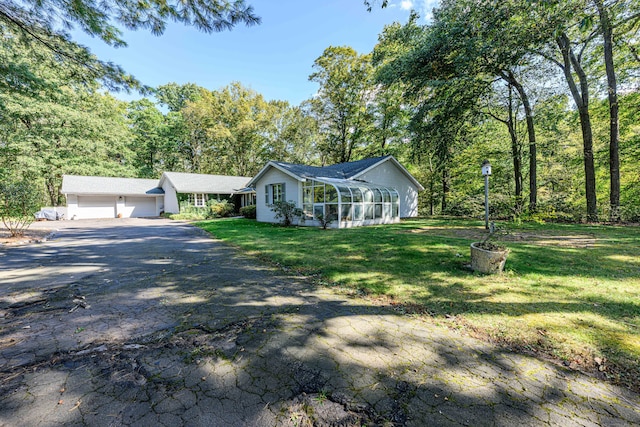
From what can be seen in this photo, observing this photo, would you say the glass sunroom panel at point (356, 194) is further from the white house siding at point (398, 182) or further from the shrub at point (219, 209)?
the shrub at point (219, 209)

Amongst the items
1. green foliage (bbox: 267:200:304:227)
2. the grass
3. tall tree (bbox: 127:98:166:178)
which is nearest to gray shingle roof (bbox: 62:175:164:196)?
tall tree (bbox: 127:98:166:178)

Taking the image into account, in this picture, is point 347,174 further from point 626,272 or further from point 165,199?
point 165,199

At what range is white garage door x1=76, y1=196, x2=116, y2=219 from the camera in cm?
2278

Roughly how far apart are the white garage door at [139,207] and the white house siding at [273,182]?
15.7 m

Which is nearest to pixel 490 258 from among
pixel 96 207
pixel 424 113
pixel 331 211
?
pixel 424 113

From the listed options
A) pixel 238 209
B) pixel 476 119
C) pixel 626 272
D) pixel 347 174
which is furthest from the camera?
pixel 238 209

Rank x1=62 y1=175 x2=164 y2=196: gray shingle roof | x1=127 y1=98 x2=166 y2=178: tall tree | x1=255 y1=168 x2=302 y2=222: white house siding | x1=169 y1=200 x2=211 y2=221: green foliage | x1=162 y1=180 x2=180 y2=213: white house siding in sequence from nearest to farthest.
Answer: x1=255 y1=168 x2=302 y2=222: white house siding < x1=169 y1=200 x2=211 y2=221: green foliage < x1=62 y1=175 x2=164 y2=196: gray shingle roof < x1=162 y1=180 x2=180 y2=213: white house siding < x1=127 y1=98 x2=166 y2=178: tall tree

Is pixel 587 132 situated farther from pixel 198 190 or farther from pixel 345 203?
pixel 198 190

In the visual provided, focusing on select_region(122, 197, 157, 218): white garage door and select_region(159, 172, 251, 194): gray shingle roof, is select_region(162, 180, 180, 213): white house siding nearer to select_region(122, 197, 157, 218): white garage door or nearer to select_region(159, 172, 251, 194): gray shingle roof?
select_region(159, 172, 251, 194): gray shingle roof

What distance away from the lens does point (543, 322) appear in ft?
10.5

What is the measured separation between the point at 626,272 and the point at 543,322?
325cm

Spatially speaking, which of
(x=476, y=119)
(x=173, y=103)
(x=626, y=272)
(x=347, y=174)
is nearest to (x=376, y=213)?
(x=347, y=174)

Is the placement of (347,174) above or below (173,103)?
below

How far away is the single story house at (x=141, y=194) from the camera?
2238 centimetres
